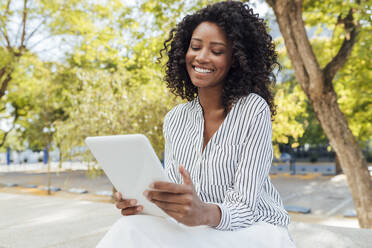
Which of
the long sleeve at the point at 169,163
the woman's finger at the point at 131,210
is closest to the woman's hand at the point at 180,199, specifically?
the woman's finger at the point at 131,210

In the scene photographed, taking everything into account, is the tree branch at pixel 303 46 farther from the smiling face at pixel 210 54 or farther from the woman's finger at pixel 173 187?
the woman's finger at pixel 173 187

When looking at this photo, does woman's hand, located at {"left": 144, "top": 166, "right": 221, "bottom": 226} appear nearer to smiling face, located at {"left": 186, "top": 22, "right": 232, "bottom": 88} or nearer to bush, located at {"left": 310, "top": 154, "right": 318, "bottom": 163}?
smiling face, located at {"left": 186, "top": 22, "right": 232, "bottom": 88}

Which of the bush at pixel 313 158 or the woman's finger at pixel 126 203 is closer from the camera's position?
the woman's finger at pixel 126 203

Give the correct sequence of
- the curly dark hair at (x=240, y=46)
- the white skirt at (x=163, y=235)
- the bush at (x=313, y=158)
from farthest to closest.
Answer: the bush at (x=313, y=158) → the curly dark hair at (x=240, y=46) → the white skirt at (x=163, y=235)

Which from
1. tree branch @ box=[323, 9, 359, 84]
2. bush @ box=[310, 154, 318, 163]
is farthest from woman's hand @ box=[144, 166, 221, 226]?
bush @ box=[310, 154, 318, 163]

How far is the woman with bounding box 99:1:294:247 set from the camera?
1.42m

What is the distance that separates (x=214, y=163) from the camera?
→ 175 cm

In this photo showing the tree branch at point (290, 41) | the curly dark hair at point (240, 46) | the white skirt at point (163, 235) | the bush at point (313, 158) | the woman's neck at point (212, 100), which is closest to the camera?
the white skirt at point (163, 235)

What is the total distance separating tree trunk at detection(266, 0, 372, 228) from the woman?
4.02 meters

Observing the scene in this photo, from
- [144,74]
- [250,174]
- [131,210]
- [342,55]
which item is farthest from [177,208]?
[144,74]

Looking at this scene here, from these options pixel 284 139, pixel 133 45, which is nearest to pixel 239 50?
pixel 133 45

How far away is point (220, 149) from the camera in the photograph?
177cm

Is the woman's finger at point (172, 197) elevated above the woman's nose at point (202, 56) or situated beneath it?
situated beneath

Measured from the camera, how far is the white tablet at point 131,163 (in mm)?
1224
